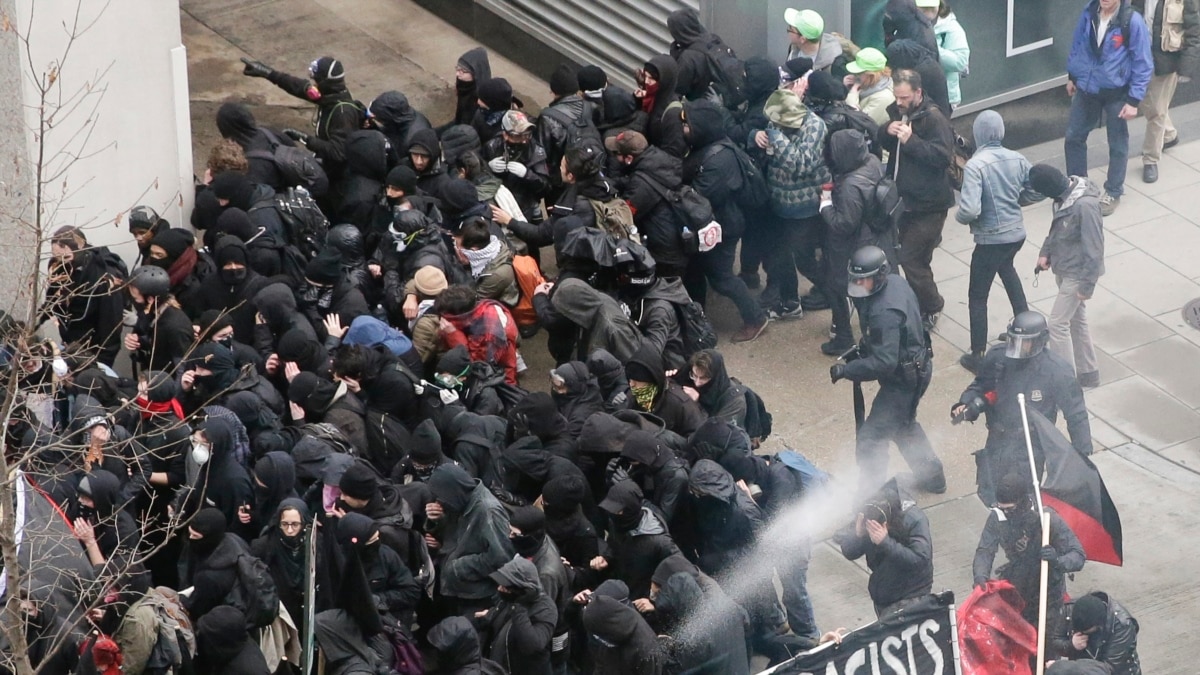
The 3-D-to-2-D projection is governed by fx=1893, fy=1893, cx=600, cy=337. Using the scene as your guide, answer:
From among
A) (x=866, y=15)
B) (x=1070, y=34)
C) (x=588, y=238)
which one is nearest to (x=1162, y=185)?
(x=1070, y=34)

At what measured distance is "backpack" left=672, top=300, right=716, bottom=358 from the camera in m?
11.4

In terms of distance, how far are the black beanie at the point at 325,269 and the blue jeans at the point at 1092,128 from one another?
19.2ft

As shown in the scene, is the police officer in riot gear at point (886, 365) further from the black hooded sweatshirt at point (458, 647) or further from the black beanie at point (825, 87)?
the black hooded sweatshirt at point (458, 647)

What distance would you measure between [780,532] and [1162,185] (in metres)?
6.13

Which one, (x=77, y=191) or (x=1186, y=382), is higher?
(x=77, y=191)

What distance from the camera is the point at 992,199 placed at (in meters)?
11.9

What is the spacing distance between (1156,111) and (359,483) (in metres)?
7.90

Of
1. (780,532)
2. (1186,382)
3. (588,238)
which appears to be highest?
(588,238)

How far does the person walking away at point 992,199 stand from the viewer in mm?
→ 11883

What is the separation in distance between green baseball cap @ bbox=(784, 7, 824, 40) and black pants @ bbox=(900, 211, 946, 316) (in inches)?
61.1

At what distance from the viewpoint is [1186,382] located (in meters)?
12.6

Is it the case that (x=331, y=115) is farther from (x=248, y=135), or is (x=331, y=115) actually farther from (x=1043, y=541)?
(x=1043, y=541)

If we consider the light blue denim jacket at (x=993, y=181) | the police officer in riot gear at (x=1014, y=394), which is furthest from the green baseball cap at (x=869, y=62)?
the police officer in riot gear at (x=1014, y=394)

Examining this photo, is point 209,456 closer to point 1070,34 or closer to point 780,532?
point 780,532
